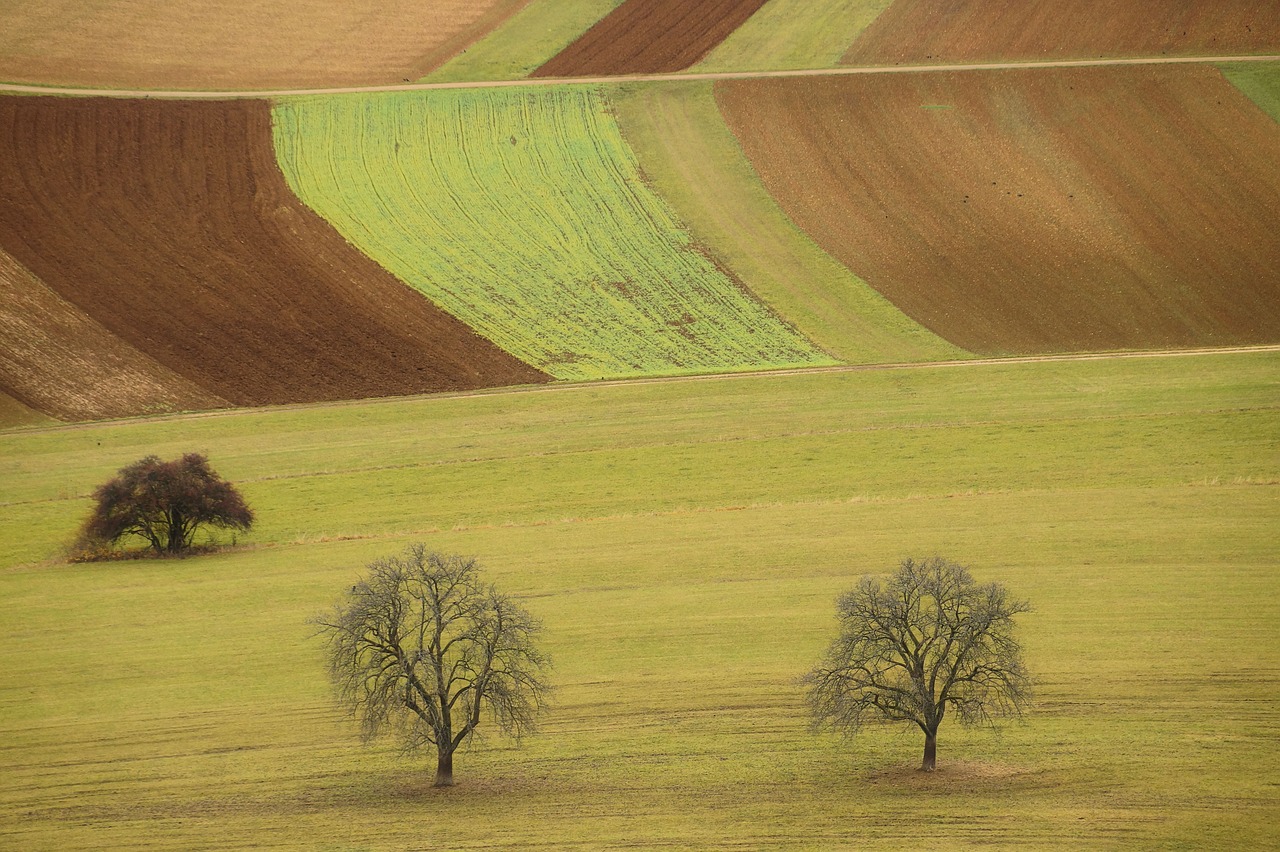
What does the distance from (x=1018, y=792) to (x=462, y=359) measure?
45405 mm

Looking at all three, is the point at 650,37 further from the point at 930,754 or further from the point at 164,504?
the point at 930,754

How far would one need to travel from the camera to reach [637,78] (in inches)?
3851

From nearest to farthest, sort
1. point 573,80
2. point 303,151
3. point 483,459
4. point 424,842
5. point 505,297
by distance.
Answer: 1. point 424,842
2. point 483,459
3. point 505,297
4. point 303,151
5. point 573,80

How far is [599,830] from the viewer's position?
94.6ft

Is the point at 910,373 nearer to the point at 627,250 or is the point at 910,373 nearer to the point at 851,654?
the point at 627,250

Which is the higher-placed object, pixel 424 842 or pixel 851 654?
pixel 851 654

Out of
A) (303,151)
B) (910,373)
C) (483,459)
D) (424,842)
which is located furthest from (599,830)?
(303,151)

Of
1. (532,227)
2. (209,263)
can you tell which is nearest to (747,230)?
(532,227)

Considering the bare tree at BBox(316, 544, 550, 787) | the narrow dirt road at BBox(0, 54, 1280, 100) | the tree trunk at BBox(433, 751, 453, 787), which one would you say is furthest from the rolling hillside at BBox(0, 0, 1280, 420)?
the tree trunk at BBox(433, 751, 453, 787)

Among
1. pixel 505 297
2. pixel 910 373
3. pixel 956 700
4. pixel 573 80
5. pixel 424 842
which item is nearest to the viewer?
pixel 424 842

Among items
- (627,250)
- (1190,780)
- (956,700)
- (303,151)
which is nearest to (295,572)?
(956,700)

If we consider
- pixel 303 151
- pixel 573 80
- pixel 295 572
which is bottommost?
pixel 295 572

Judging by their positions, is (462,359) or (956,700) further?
(462,359)

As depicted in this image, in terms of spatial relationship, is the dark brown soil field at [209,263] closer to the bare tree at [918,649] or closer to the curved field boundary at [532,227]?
the curved field boundary at [532,227]
